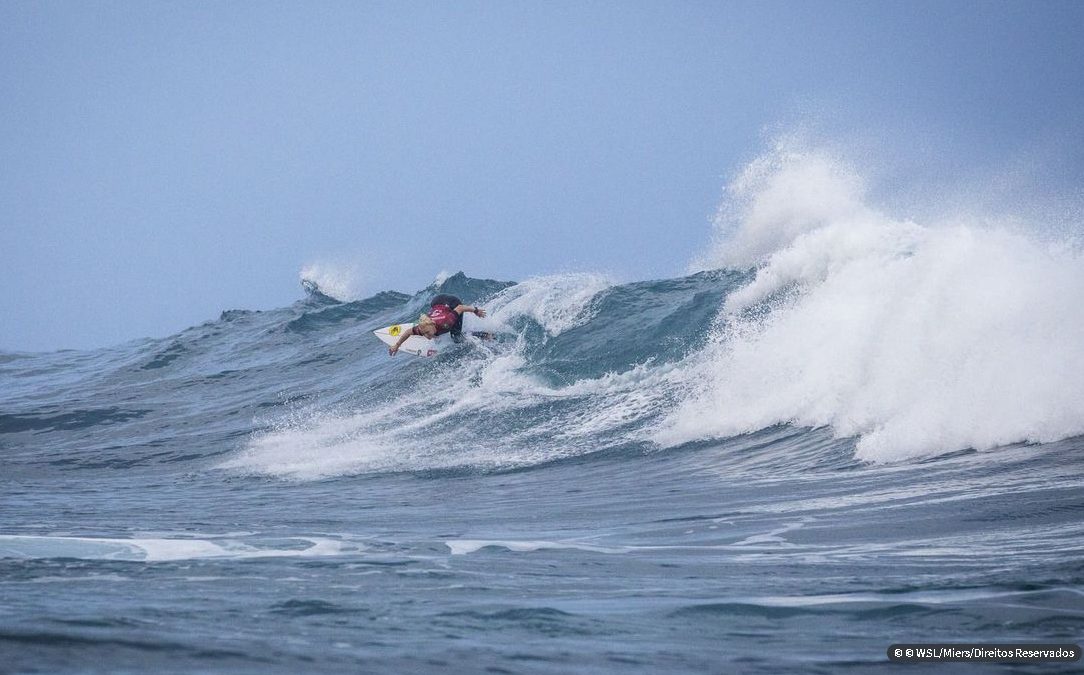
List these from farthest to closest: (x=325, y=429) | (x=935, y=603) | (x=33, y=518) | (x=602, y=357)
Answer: (x=602, y=357) < (x=325, y=429) < (x=33, y=518) < (x=935, y=603)

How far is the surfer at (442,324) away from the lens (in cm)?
1748

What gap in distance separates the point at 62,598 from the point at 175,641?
3.85 ft

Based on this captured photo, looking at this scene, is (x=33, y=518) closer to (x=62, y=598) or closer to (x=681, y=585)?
(x=62, y=598)

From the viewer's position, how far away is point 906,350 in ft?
34.4

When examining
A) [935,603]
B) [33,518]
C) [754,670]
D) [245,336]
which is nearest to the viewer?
[754,670]

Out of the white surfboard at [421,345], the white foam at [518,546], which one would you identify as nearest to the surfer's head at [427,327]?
the white surfboard at [421,345]

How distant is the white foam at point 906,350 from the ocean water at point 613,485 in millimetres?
44

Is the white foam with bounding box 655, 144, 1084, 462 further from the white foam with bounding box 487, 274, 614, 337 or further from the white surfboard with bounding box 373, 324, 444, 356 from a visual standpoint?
the white surfboard with bounding box 373, 324, 444, 356

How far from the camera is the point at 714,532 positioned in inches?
243

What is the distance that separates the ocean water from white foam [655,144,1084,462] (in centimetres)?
4

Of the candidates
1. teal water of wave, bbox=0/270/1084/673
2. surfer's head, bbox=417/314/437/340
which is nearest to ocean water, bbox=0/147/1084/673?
teal water of wave, bbox=0/270/1084/673

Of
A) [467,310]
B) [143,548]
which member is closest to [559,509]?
[143,548]

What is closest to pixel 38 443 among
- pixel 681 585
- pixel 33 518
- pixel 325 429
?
pixel 325 429

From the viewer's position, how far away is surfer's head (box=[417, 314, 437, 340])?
57.4 feet
